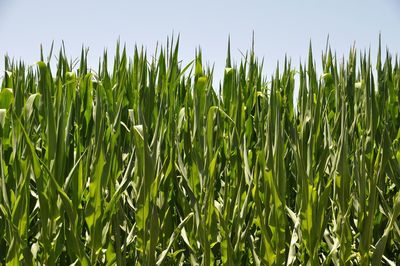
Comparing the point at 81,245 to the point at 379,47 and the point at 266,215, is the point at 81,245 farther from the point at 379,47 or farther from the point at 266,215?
the point at 379,47

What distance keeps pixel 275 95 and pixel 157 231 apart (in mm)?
422

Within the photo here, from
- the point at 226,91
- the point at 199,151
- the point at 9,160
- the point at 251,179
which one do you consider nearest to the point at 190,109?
the point at 226,91

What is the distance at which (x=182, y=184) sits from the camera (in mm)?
1292

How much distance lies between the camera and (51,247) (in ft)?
3.60

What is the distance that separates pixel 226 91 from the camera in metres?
1.50

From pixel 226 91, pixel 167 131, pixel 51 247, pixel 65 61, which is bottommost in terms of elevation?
pixel 51 247

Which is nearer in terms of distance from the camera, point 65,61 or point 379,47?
point 379,47

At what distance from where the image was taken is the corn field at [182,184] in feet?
3.68

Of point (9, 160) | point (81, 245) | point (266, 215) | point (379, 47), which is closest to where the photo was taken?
point (81, 245)

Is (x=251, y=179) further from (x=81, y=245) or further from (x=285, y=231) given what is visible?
(x=81, y=245)

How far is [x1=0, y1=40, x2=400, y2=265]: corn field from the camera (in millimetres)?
1123

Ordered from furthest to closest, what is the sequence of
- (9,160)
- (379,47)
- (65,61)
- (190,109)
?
(65,61), (379,47), (190,109), (9,160)

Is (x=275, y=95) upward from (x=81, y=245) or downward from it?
upward

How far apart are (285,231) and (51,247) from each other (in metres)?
→ 0.55
